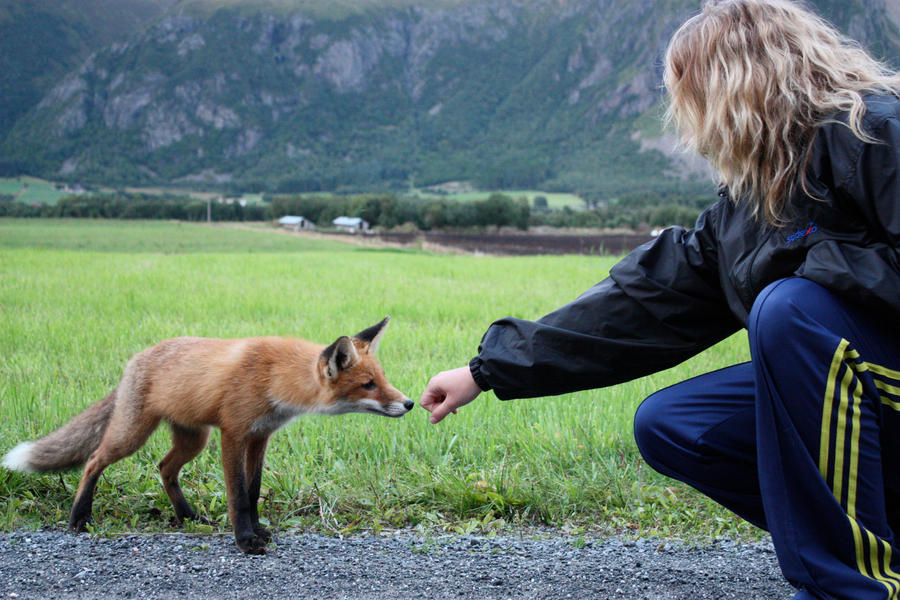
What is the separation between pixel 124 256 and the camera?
57.2ft

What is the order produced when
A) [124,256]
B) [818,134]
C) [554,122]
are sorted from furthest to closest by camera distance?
[554,122] < [124,256] < [818,134]

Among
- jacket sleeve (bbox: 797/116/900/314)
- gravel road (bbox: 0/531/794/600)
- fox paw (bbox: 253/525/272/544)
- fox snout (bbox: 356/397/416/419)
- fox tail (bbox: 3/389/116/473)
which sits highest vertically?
jacket sleeve (bbox: 797/116/900/314)

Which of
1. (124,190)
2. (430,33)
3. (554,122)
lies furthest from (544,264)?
(430,33)

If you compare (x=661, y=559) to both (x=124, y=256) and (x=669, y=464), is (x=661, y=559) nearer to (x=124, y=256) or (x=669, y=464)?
(x=669, y=464)

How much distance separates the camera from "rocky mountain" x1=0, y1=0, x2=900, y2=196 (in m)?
28.7

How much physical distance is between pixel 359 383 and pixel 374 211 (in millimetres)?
31917

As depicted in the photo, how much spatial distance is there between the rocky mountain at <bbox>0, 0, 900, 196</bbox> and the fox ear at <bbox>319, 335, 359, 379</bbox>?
194cm

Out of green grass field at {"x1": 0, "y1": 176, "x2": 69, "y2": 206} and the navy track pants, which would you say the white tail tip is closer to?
the navy track pants

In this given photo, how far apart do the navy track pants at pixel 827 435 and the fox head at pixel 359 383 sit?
1.64 meters

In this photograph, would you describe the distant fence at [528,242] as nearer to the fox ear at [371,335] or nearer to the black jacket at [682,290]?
the fox ear at [371,335]

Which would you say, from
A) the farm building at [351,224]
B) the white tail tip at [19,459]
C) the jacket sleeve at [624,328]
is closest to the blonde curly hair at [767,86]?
the jacket sleeve at [624,328]

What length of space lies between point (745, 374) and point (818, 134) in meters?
1.03

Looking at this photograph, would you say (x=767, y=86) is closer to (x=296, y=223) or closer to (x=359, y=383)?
(x=359, y=383)

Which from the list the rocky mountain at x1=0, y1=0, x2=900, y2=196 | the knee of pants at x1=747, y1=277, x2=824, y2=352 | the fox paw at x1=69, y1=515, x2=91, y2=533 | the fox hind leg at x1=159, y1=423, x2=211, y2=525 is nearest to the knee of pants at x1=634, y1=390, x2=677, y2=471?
the knee of pants at x1=747, y1=277, x2=824, y2=352
